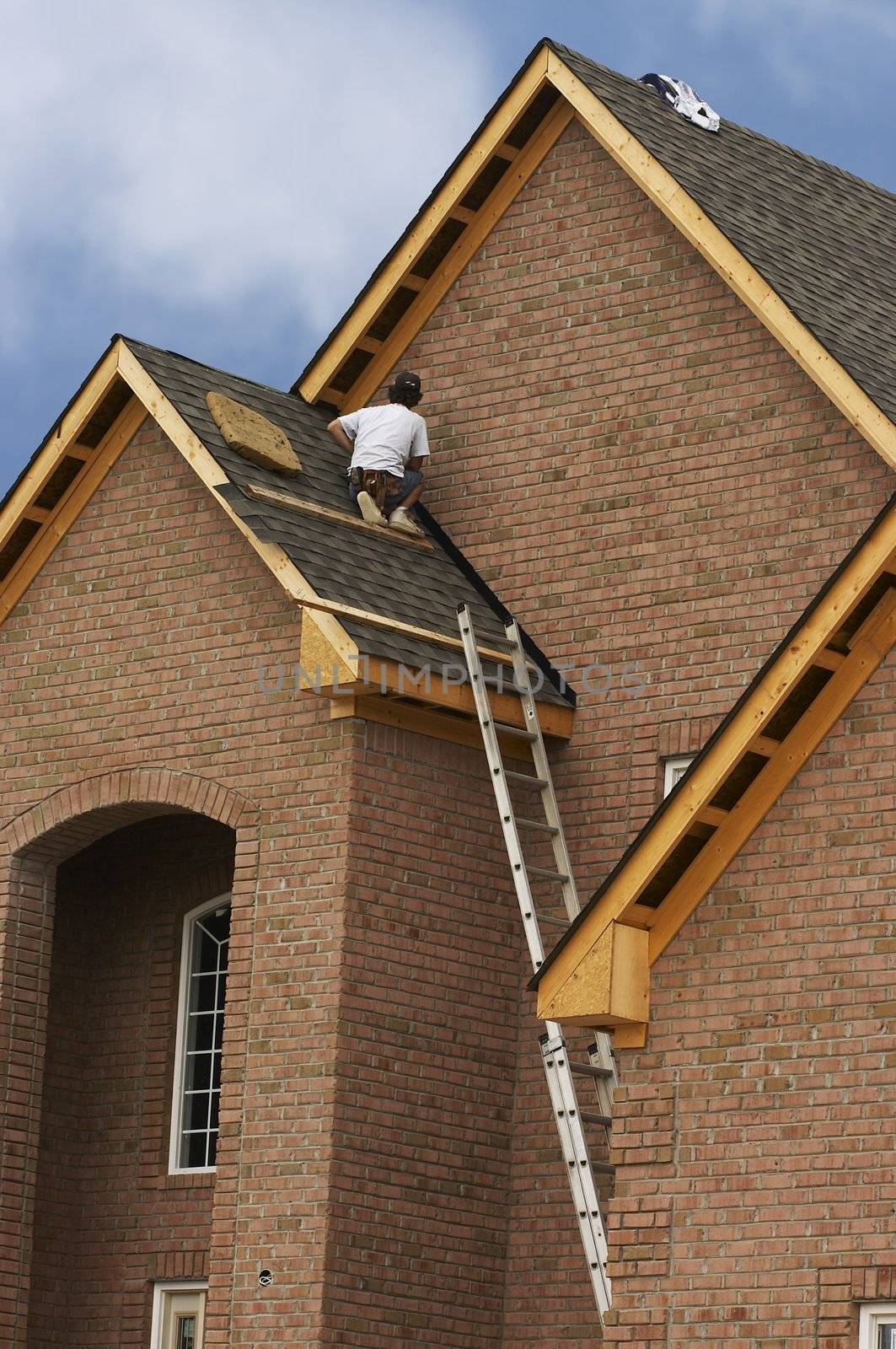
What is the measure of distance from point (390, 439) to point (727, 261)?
277 cm

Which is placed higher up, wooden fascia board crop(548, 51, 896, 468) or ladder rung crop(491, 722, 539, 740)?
wooden fascia board crop(548, 51, 896, 468)

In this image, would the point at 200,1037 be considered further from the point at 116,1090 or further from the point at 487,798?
the point at 487,798

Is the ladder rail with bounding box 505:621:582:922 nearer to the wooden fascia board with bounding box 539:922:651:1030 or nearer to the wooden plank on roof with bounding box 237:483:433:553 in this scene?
the wooden plank on roof with bounding box 237:483:433:553

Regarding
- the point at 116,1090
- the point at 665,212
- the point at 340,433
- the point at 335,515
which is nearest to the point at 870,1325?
the point at 335,515

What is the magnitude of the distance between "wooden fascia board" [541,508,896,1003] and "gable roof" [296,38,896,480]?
4116 millimetres

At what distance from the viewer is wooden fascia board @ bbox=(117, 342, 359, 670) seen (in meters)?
15.6

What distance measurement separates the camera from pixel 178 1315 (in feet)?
57.7

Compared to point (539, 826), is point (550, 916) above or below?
below

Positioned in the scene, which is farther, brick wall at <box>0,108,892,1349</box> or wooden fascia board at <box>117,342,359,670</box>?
wooden fascia board at <box>117,342,359,670</box>

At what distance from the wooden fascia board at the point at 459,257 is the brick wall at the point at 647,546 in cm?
10

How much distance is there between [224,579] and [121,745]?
4.53 feet

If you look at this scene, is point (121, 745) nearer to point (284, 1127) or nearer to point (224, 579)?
point (224, 579)

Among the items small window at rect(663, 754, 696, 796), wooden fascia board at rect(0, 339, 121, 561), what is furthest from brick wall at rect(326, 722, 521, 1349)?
wooden fascia board at rect(0, 339, 121, 561)

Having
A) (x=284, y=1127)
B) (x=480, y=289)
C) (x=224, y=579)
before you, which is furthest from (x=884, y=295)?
(x=284, y=1127)
